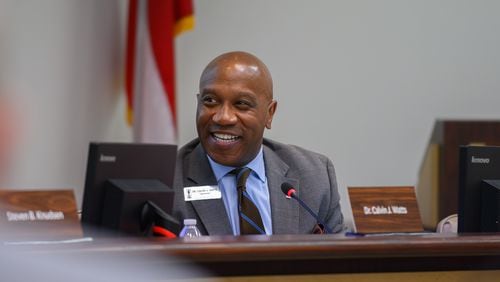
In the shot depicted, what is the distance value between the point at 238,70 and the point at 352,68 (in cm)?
269

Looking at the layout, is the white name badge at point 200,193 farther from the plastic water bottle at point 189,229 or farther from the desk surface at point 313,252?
the desk surface at point 313,252

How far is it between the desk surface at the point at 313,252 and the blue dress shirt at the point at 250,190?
801 millimetres

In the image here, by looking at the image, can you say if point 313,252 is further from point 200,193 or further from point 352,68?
point 352,68

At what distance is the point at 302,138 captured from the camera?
5.62 meters

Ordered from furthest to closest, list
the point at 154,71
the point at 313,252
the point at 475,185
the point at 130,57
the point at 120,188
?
the point at 130,57 → the point at 154,71 → the point at 475,185 → the point at 120,188 → the point at 313,252

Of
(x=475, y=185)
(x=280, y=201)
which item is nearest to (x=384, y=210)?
(x=475, y=185)

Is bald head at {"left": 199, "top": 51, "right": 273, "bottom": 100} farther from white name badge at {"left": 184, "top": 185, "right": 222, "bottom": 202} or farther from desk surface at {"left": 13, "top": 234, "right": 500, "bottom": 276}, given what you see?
desk surface at {"left": 13, "top": 234, "right": 500, "bottom": 276}

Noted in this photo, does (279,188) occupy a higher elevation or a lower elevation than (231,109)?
lower

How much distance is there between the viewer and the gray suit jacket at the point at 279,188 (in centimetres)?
294

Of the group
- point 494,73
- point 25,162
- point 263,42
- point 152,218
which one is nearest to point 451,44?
point 494,73

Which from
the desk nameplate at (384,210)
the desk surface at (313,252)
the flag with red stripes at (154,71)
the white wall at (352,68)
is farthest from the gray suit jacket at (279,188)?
the white wall at (352,68)

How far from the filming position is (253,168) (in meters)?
3.14

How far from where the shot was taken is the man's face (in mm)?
3053

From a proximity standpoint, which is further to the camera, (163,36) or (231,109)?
(163,36)
